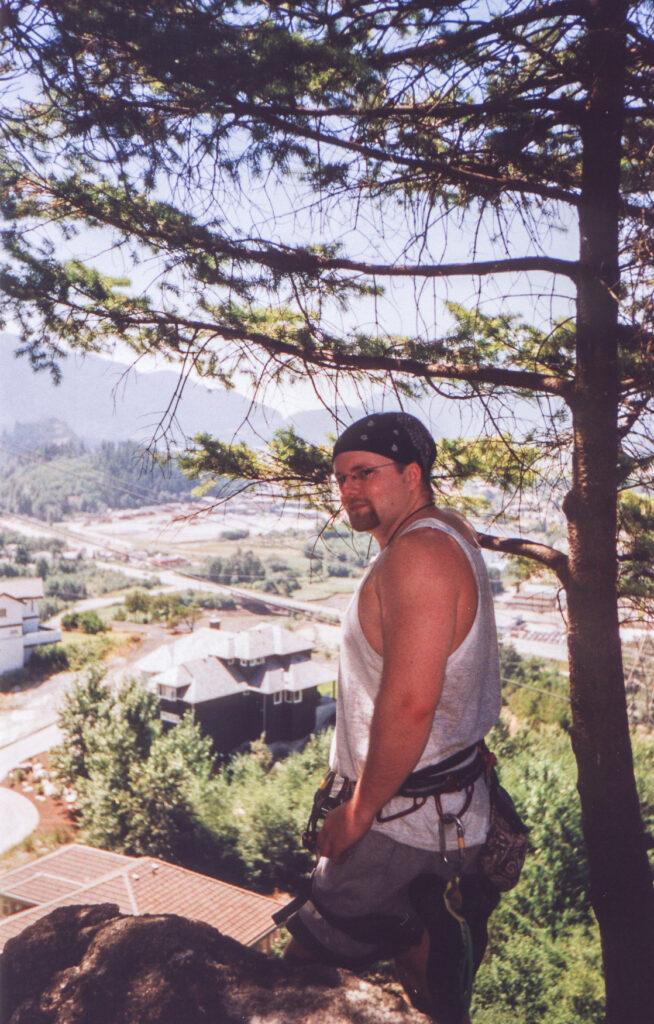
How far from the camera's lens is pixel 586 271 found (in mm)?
3213

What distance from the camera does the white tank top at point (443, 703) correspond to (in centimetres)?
170

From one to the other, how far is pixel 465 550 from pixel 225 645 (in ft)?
92.7

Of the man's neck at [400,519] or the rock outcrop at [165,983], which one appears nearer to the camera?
the man's neck at [400,519]

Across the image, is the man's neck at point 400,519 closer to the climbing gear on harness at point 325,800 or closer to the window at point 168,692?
the climbing gear on harness at point 325,800

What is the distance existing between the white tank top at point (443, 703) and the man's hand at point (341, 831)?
5.0 inches

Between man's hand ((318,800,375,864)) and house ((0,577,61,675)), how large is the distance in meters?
37.4

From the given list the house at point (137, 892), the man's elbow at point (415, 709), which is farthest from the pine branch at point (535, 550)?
the house at point (137, 892)

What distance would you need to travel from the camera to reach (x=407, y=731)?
1.51 metres

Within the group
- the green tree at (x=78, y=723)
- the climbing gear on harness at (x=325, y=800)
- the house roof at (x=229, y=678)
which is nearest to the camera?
the climbing gear on harness at (x=325, y=800)

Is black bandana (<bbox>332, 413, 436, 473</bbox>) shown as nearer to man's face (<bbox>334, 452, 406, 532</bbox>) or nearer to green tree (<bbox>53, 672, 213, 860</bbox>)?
man's face (<bbox>334, 452, 406, 532</bbox>)

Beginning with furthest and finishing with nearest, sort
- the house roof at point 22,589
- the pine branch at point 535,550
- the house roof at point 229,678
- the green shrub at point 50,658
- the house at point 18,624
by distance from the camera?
the green shrub at point 50,658 < the house at point 18,624 < the house roof at point 22,589 < the house roof at point 229,678 < the pine branch at point 535,550

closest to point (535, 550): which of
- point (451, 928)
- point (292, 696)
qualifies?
point (451, 928)

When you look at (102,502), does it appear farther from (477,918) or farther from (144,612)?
(477,918)

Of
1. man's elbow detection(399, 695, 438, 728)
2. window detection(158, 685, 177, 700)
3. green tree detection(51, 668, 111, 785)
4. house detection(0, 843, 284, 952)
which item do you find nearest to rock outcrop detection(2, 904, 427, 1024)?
man's elbow detection(399, 695, 438, 728)
